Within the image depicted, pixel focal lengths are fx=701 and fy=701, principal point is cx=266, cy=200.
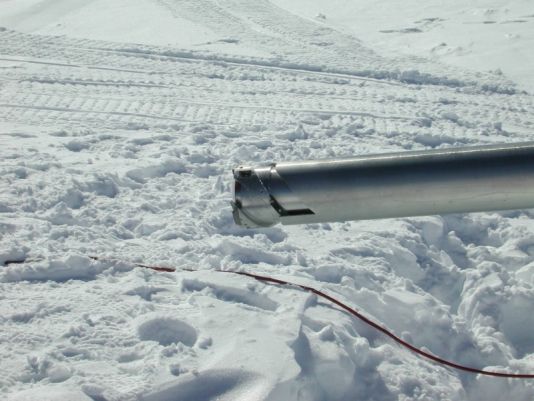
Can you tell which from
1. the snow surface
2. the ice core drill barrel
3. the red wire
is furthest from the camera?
the red wire

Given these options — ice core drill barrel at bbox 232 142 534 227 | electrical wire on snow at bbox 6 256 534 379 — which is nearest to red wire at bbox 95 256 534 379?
electrical wire on snow at bbox 6 256 534 379

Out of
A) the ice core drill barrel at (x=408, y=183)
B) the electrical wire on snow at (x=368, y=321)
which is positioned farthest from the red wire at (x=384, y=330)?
the ice core drill barrel at (x=408, y=183)

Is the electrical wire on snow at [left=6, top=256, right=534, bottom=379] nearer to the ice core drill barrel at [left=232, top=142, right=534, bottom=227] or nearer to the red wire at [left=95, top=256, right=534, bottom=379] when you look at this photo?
the red wire at [left=95, top=256, right=534, bottom=379]

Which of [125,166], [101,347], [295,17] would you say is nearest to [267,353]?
[101,347]

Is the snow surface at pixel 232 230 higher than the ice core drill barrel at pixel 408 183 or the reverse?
the reverse

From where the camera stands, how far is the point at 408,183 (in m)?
1.33

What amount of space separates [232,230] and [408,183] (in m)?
3.11

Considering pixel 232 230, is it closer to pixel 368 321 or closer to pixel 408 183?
pixel 368 321

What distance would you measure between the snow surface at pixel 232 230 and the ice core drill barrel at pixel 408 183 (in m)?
1.47

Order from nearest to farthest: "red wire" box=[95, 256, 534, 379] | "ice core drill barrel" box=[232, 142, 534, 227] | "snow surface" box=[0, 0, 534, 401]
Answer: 1. "ice core drill barrel" box=[232, 142, 534, 227]
2. "snow surface" box=[0, 0, 534, 401]
3. "red wire" box=[95, 256, 534, 379]

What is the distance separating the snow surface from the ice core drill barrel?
1.47m

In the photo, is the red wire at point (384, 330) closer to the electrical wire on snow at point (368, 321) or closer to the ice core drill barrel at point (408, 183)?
the electrical wire on snow at point (368, 321)

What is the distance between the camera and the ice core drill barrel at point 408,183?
1304mm

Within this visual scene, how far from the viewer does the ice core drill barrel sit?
4.28ft
